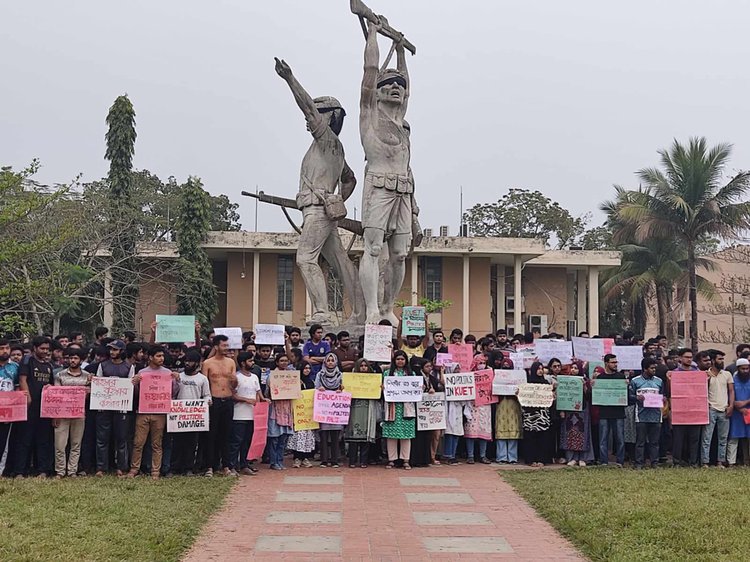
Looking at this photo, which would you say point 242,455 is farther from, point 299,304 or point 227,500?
point 299,304

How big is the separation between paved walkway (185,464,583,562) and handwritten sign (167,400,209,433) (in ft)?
2.62

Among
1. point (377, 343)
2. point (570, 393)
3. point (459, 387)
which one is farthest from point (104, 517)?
point (570, 393)

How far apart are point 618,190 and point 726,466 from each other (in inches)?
1018

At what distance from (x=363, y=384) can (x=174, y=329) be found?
2543mm

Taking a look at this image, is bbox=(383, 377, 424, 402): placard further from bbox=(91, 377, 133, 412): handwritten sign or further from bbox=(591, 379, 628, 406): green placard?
bbox=(91, 377, 133, 412): handwritten sign

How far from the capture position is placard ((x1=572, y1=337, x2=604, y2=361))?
482 inches

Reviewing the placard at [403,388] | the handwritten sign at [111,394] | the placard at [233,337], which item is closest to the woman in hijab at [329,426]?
the placard at [403,388]

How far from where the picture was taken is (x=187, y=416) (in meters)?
9.63

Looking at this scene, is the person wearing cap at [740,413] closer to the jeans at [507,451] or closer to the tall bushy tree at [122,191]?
the jeans at [507,451]

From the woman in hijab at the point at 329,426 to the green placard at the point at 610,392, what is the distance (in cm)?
317

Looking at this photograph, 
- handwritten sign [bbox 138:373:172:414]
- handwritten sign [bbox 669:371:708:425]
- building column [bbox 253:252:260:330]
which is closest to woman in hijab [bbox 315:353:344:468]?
handwritten sign [bbox 138:373:172:414]

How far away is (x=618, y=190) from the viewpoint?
35.6 m

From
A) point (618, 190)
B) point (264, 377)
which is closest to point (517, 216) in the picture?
point (618, 190)

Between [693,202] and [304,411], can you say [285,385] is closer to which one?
[304,411]
